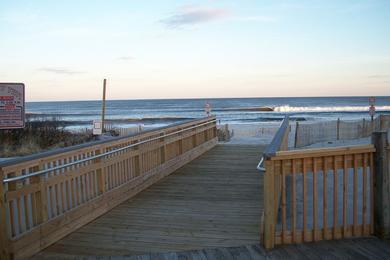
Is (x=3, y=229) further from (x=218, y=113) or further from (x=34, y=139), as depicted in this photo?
(x=218, y=113)

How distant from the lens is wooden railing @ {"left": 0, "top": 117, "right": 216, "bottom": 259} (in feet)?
13.9

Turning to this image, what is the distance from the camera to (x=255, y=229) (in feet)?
17.6

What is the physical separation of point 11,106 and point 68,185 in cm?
147

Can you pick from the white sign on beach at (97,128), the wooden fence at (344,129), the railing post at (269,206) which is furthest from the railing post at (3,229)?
the wooden fence at (344,129)

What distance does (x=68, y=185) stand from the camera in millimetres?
5195

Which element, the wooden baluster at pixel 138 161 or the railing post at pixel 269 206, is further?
the wooden baluster at pixel 138 161

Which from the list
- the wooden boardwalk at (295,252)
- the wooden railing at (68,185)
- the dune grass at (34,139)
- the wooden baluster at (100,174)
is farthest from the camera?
the dune grass at (34,139)

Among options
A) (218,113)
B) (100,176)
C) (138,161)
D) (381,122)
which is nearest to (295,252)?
(100,176)

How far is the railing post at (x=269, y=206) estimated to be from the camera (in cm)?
443

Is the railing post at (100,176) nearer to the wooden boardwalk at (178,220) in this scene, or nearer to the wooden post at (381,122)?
the wooden boardwalk at (178,220)

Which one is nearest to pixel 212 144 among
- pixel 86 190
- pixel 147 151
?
pixel 147 151

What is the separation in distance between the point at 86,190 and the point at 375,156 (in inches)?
152

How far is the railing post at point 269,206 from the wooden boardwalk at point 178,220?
0.91 feet

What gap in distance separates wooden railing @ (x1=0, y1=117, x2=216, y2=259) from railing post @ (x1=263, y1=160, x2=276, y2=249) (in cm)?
243
